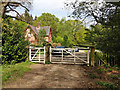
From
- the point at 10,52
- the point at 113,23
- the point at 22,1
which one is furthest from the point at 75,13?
the point at 10,52

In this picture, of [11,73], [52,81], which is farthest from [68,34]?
[52,81]

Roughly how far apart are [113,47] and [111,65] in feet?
9.41

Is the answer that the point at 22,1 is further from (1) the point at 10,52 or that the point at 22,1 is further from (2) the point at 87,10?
(2) the point at 87,10

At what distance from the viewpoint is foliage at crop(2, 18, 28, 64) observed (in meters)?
8.56

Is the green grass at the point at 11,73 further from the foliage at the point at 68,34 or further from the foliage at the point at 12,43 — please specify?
the foliage at the point at 68,34

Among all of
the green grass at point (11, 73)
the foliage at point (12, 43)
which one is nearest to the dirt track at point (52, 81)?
the green grass at point (11, 73)

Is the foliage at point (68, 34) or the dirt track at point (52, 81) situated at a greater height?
the foliage at point (68, 34)

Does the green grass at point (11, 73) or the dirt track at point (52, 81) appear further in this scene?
the green grass at point (11, 73)

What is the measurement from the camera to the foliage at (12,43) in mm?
8559

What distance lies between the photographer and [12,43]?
903 centimetres

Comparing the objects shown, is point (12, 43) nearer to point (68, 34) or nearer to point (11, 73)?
point (11, 73)

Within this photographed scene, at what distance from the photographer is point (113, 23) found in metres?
5.66

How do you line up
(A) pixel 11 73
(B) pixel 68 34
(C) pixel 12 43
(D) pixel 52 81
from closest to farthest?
1. (D) pixel 52 81
2. (A) pixel 11 73
3. (C) pixel 12 43
4. (B) pixel 68 34

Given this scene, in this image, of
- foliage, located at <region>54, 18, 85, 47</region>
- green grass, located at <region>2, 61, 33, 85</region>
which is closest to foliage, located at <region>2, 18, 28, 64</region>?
green grass, located at <region>2, 61, 33, 85</region>
